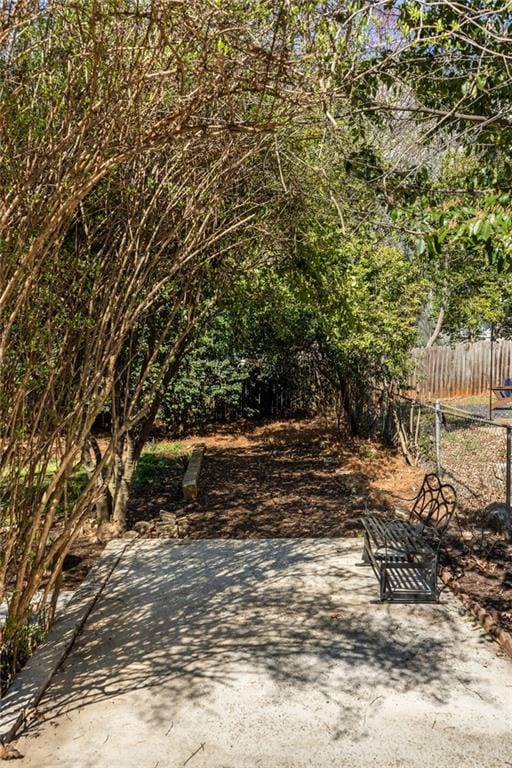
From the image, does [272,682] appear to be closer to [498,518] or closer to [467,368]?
[498,518]

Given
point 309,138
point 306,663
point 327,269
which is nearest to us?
point 306,663

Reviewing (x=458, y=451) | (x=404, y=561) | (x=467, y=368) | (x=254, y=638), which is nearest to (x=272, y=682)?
(x=254, y=638)

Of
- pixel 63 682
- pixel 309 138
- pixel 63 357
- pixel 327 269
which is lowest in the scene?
pixel 63 682

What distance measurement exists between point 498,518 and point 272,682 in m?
4.15

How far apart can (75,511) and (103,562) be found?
244 centimetres

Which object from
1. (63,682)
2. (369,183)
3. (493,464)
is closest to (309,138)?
(369,183)

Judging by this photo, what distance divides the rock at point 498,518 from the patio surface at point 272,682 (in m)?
1.83

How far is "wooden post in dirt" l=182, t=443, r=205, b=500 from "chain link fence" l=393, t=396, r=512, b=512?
3219mm

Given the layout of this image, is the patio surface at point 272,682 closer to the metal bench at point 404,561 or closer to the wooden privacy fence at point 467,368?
the metal bench at point 404,561

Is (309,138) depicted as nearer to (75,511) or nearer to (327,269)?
(327,269)

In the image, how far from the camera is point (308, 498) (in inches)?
357

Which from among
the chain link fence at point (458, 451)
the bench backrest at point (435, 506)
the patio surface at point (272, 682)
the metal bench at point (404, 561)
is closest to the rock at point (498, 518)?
the bench backrest at point (435, 506)

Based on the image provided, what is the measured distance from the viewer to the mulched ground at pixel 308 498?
6.18m

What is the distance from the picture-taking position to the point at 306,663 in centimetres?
426
